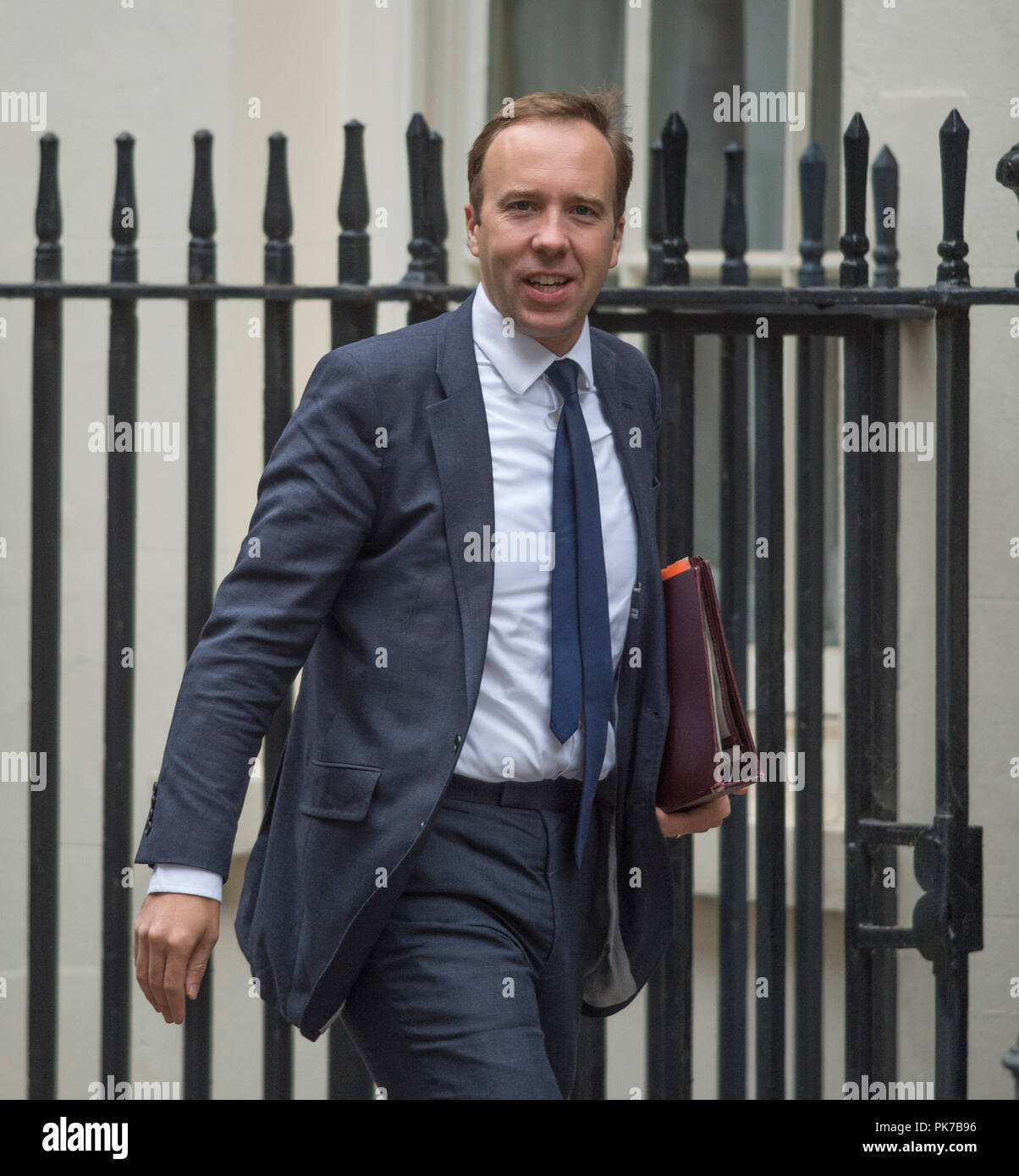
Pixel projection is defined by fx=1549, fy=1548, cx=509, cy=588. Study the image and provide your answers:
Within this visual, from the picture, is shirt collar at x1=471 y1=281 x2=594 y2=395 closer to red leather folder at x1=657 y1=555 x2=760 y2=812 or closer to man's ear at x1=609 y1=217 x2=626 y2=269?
man's ear at x1=609 y1=217 x2=626 y2=269

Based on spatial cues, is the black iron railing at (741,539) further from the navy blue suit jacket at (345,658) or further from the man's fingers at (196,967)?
the man's fingers at (196,967)

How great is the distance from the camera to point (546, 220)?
2.33 metres

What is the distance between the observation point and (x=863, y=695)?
345 cm

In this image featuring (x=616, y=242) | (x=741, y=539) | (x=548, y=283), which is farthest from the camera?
(x=741, y=539)

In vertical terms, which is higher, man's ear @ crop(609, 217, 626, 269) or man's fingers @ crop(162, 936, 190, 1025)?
man's ear @ crop(609, 217, 626, 269)

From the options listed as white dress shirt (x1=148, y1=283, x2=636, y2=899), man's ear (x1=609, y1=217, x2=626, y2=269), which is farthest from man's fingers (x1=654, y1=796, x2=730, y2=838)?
man's ear (x1=609, y1=217, x2=626, y2=269)

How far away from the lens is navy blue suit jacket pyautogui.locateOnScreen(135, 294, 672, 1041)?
223 centimetres

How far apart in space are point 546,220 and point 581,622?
0.61 m

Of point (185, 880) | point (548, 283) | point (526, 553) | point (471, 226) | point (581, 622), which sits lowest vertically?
point (185, 880)

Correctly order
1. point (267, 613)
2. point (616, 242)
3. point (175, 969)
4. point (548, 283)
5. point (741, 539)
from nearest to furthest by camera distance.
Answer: point (175, 969), point (267, 613), point (548, 283), point (616, 242), point (741, 539)

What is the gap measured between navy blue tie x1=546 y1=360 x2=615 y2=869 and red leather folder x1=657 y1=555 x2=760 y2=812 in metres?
0.18

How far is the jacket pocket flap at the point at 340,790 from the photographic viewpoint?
7.49 ft

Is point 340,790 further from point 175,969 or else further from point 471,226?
point 471,226

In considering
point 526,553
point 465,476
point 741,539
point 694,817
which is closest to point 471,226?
point 465,476
